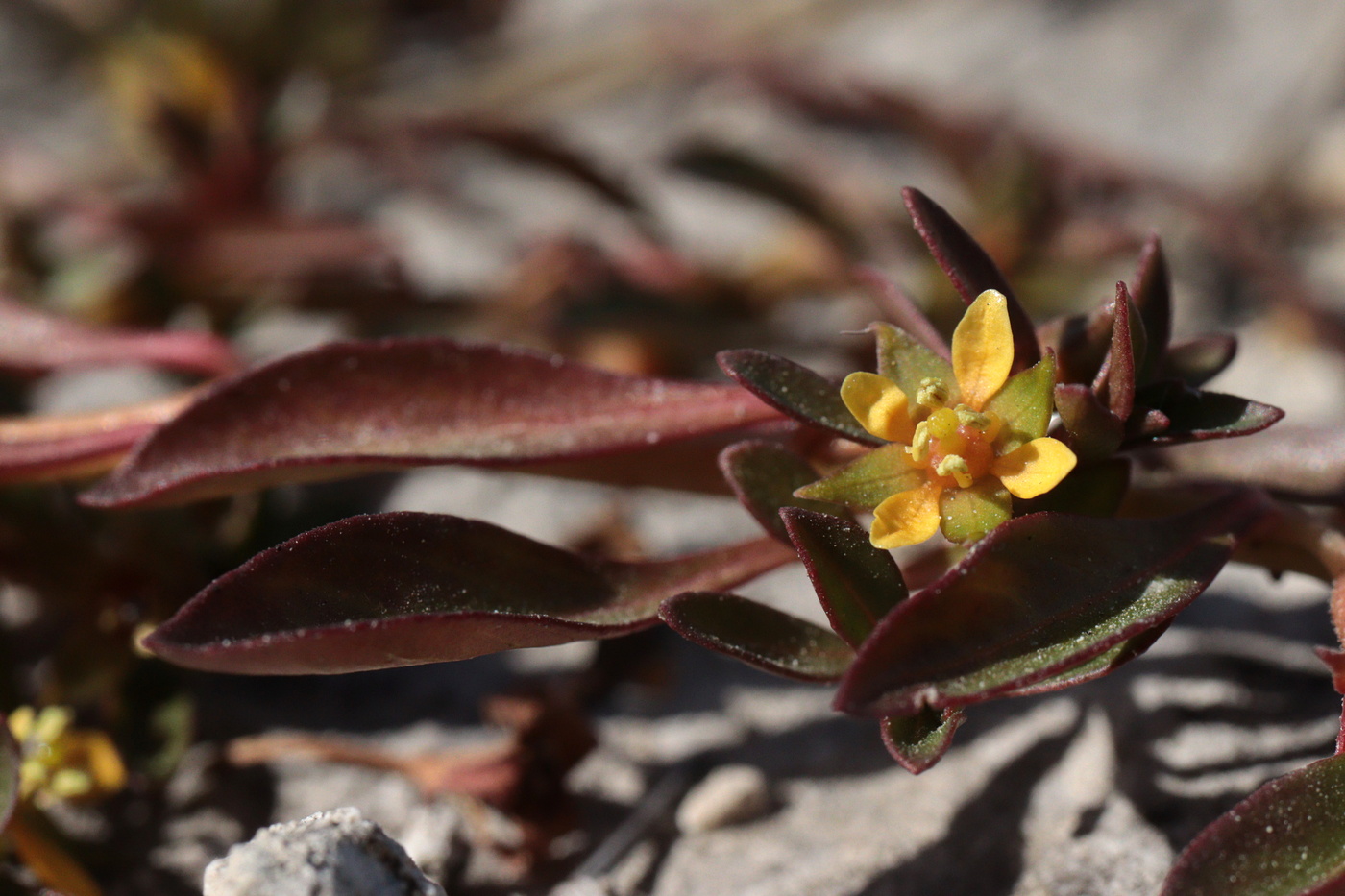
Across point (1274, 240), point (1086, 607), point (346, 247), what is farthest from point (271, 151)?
point (1274, 240)

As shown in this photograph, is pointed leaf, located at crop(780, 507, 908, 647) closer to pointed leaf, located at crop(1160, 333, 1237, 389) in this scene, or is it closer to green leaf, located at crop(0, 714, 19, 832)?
pointed leaf, located at crop(1160, 333, 1237, 389)

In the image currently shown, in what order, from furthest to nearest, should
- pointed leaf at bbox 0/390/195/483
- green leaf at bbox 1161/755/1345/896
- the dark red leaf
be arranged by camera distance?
the dark red leaf < pointed leaf at bbox 0/390/195/483 < green leaf at bbox 1161/755/1345/896

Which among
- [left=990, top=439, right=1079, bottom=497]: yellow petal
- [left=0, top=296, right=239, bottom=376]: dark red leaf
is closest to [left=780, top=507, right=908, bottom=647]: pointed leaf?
[left=990, top=439, right=1079, bottom=497]: yellow petal

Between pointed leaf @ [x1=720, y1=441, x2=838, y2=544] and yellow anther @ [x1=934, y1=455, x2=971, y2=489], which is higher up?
yellow anther @ [x1=934, y1=455, x2=971, y2=489]

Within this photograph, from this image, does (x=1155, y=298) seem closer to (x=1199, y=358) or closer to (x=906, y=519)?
(x=1199, y=358)

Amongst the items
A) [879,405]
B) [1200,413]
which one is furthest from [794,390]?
[1200,413]

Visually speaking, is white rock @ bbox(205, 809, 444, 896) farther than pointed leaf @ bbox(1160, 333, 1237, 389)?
No

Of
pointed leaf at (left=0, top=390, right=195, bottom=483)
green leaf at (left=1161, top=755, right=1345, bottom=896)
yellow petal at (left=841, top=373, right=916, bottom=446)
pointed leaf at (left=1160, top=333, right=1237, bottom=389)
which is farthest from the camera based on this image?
pointed leaf at (left=0, top=390, right=195, bottom=483)

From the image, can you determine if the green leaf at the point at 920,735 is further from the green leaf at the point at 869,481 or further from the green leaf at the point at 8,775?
the green leaf at the point at 8,775
